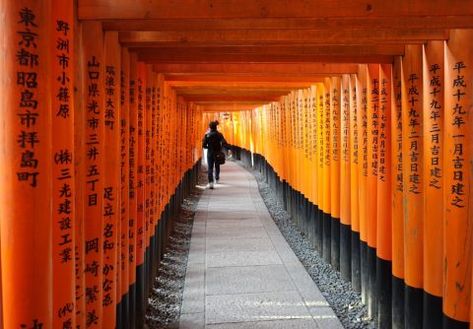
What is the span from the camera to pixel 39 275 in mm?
2420

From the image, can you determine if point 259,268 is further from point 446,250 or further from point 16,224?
point 16,224

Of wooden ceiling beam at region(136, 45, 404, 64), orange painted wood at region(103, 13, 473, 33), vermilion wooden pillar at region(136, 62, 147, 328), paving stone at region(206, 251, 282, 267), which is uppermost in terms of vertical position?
wooden ceiling beam at region(136, 45, 404, 64)

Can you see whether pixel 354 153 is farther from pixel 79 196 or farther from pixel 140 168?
pixel 79 196

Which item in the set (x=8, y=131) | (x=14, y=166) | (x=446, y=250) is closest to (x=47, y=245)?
(x=14, y=166)

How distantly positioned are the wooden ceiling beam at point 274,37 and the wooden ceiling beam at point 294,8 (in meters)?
0.64

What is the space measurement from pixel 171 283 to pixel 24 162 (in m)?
4.71

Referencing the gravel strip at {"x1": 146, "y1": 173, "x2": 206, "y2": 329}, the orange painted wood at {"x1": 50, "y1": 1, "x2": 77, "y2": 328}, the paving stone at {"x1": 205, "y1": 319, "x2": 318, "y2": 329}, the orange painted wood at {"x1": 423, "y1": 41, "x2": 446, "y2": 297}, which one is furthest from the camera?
the gravel strip at {"x1": 146, "y1": 173, "x2": 206, "y2": 329}

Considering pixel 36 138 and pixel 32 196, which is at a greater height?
pixel 36 138

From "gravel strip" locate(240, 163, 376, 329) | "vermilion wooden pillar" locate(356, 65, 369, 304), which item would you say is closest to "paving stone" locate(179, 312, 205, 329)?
"gravel strip" locate(240, 163, 376, 329)

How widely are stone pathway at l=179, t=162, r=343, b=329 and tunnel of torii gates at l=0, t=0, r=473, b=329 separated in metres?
0.58

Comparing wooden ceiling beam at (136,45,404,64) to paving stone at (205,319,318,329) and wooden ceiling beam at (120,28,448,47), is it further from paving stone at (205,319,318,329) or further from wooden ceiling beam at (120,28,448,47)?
paving stone at (205,319,318,329)

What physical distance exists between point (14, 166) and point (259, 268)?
5.32m

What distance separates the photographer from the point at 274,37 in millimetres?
3939

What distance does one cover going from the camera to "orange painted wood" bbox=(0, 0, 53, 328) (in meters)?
2.31
